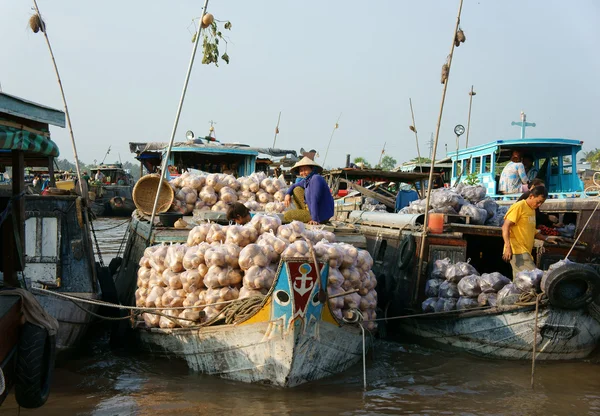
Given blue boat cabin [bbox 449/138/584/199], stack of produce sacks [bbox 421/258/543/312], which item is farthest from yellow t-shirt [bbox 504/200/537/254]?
blue boat cabin [bbox 449/138/584/199]

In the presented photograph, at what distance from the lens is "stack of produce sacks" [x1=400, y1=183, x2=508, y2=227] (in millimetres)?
8273

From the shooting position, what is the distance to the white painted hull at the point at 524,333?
21.0 feet

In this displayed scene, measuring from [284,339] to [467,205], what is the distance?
4039 mm

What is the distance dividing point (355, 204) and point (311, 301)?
623cm

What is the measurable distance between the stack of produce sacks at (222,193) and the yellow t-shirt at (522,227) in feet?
10.5

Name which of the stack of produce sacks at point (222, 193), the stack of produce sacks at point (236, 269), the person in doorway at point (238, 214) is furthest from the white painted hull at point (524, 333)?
the stack of produce sacks at point (222, 193)

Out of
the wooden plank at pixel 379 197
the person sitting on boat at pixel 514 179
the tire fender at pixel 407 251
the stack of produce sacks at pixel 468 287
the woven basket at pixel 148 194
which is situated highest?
the person sitting on boat at pixel 514 179

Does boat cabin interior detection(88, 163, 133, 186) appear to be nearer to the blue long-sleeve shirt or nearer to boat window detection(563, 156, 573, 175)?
boat window detection(563, 156, 573, 175)

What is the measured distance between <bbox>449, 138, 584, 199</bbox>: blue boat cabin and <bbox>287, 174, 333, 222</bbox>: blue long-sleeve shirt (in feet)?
17.0

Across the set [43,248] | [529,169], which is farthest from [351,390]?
[529,169]

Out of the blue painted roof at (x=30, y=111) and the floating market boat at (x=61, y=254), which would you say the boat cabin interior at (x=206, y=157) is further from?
the blue painted roof at (x=30, y=111)

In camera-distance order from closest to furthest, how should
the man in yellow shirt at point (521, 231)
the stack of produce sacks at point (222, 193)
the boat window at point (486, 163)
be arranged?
the man in yellow shirt at point (521, 231) → the stack of produce sacks at point (222, 193) → the boat window at point (486, 163)

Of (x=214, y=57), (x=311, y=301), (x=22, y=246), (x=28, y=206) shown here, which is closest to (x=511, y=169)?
A: (x=214, y=57)

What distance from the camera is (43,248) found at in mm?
6883
